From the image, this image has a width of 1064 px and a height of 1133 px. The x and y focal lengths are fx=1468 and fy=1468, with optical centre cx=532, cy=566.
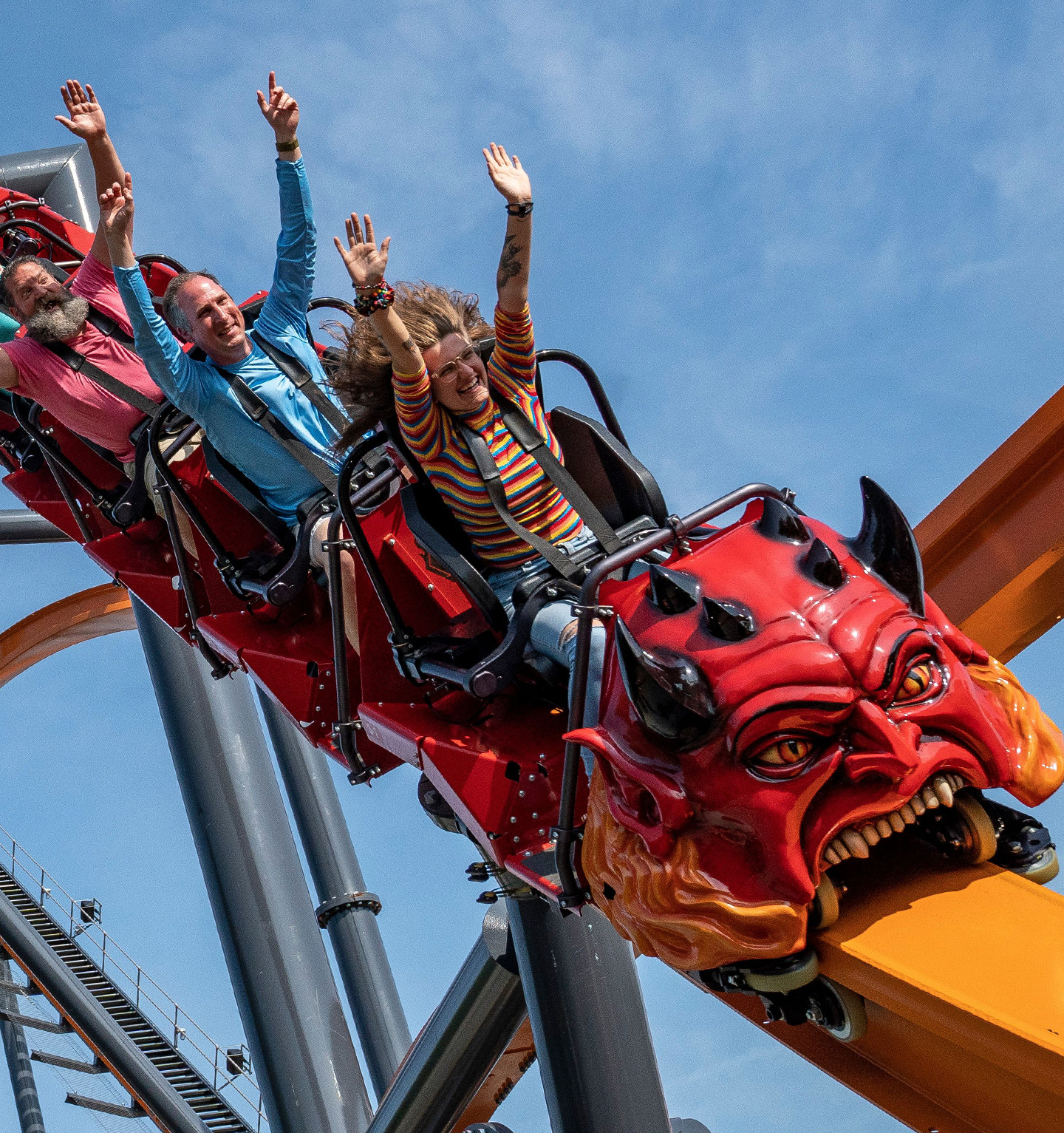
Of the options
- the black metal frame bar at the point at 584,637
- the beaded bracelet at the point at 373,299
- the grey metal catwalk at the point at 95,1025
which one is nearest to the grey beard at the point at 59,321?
the beaded bracelet at the point at 373,299

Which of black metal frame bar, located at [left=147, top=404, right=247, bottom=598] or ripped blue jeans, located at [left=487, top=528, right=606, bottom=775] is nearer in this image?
ripped blue jeans, located at [left=487, top=528, right=606, bottom=775]

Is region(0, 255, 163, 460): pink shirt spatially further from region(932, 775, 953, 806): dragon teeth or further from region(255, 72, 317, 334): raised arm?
region(932, 775, 953, 806): dragon teeth

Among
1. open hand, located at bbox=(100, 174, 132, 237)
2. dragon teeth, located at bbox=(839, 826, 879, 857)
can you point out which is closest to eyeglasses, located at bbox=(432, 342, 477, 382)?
open hand, located at bbox=(100, 174, 132, 237)

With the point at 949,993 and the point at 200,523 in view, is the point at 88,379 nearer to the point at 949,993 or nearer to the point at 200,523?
the point at 200,523

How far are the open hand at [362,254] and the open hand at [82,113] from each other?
132cm

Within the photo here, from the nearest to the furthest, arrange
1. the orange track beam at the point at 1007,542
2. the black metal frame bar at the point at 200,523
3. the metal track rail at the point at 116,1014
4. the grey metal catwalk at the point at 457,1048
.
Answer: the orange track beam at the point at 1007,542, the grey metal catwalk at the point at 457,1048, the black metal frame bar at the point at 200,523, the metal track rail at the point at 116,1014

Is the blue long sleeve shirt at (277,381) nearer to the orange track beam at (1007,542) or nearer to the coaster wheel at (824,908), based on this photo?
the orange track beam at (1007,542)

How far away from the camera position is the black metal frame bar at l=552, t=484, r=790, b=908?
2393 millimetres

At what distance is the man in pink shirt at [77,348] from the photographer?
4527 mm

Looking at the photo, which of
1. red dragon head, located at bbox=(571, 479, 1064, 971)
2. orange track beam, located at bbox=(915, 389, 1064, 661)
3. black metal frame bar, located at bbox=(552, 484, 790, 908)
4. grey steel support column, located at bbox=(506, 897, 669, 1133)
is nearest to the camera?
red dragon head, located at bbox=(571, 479, 1064, 971)

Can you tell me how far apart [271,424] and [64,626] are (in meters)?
4.46

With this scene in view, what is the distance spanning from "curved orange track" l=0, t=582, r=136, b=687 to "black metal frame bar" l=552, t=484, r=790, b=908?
5.49m

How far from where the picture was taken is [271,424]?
3.90 meters

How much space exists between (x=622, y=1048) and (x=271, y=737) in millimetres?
3137
